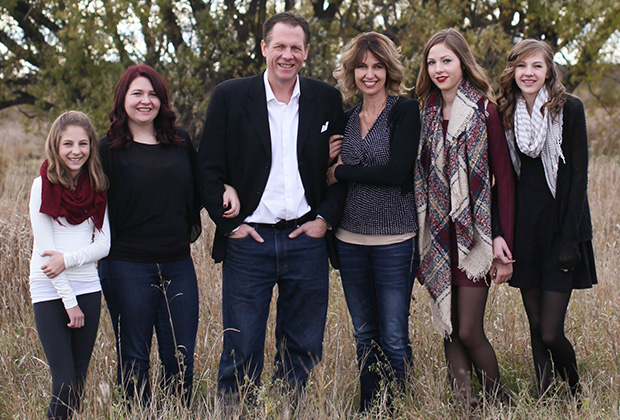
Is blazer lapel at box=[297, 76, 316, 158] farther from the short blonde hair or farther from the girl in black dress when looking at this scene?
the girl in black dress

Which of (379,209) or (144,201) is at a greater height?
(144,201)

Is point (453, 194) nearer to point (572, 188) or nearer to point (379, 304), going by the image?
point (572, 188)

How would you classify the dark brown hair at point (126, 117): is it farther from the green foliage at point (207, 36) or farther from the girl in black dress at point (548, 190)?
the green foliage at point (207, 36)

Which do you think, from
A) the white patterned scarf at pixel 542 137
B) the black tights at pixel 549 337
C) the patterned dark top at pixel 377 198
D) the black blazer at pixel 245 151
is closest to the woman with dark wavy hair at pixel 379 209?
the patterned dark top at pixel 377 198

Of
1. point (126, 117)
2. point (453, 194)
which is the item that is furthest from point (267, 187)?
point (453, 194)

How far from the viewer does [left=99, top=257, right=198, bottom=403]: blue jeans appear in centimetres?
339

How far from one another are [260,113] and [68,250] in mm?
1218

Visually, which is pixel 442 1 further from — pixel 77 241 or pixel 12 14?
pixel 77 241

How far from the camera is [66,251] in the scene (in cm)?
319

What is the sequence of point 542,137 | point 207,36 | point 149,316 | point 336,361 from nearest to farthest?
1. point 542,137
2. point 149,316
3. point 336,361
4. point 207,36

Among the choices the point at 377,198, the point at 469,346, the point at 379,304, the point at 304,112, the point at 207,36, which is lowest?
the point at 469,346

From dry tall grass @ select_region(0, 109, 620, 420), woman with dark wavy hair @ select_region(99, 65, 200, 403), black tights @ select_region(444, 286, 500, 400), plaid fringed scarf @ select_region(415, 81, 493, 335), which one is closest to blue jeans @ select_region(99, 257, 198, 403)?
woman with dark wavy hair @ select_region(99, 65, 200, 403)

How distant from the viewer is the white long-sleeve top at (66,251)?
3.10m

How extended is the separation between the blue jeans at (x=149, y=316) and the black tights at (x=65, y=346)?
17 cm
